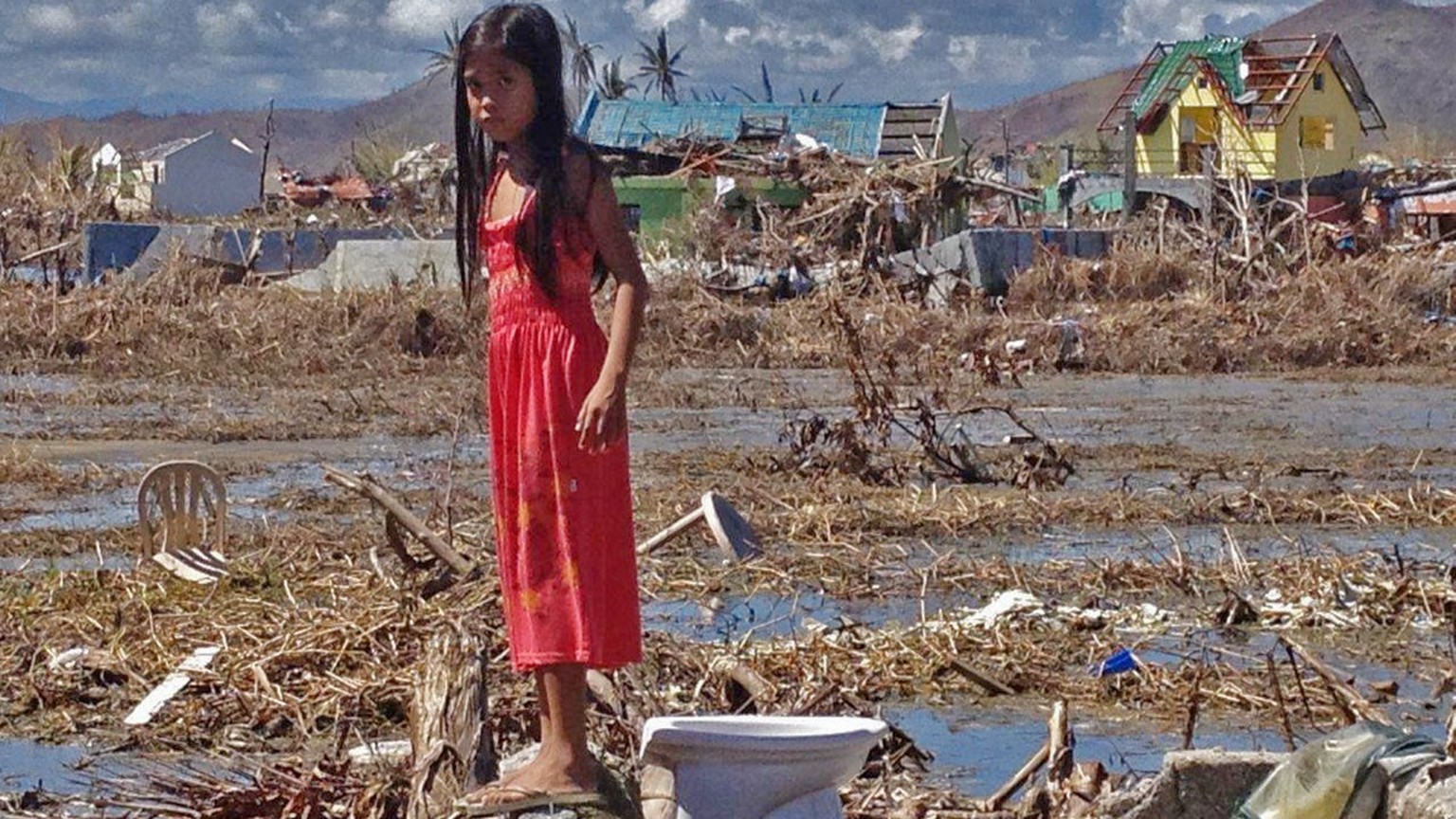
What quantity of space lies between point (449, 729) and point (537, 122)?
1375 millimetres

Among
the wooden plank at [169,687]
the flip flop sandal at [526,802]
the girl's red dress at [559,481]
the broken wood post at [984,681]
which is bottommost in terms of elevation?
the broken wood post at [984,681]

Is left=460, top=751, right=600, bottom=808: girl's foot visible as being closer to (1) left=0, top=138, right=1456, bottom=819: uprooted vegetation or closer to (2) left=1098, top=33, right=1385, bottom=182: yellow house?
(1) left=0, top=138, right=1456, bottom=819: uprooted vegetation

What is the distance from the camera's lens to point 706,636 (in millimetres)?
7828

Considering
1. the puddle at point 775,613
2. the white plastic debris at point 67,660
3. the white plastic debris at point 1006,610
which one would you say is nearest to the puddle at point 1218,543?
the puddle at point 775,613

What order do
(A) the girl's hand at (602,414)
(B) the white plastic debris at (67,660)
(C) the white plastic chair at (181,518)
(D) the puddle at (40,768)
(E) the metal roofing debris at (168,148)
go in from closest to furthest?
(A) the girl's hand at (602,414), (D) the puddle at (40,768), (B) the white plastic debris at (67,660), (C) the white plastic chair at (181,518), (E) the metal roofing debris at (168,148)

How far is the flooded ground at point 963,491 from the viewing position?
6.71 m

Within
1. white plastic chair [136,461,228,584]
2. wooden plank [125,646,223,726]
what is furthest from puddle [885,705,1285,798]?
white plastic chair [136,461,228,584]

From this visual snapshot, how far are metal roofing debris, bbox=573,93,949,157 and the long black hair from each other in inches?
1199

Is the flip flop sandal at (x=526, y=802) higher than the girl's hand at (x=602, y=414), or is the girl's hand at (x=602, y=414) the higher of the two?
the girl's hand at (x=602, y=414)

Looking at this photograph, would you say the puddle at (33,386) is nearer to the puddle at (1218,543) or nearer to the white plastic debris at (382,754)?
the puddle at (1218,543)

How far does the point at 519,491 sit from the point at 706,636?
3619 mm

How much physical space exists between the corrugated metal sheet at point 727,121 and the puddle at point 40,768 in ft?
96.3

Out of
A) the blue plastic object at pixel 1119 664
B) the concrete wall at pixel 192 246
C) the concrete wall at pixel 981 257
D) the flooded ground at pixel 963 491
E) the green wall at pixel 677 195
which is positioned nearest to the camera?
the flooded ground at pixel 963 491

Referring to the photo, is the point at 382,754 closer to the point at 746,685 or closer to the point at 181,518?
the point at 746,685
